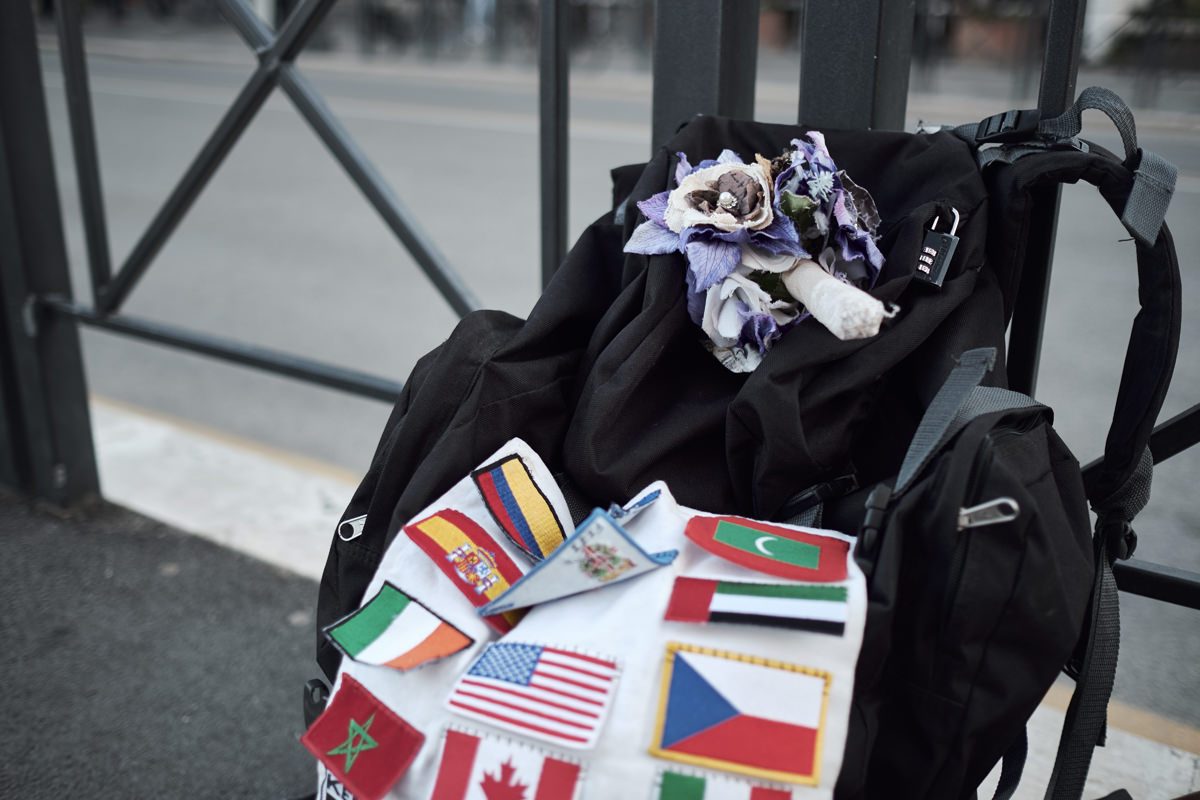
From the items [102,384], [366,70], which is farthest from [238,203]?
[366,70]

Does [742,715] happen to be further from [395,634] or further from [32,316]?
[32,316]

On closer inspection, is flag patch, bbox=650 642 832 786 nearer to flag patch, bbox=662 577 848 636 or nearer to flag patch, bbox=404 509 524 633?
flag patch, bbox=662 577 848 636

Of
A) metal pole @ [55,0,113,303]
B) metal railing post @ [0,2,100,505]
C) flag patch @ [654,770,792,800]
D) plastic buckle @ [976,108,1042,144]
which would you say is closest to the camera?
flag patch @ [654,770,792,800]

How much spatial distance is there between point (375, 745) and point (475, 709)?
11 cm

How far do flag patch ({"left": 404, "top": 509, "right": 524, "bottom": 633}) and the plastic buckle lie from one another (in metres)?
0.74

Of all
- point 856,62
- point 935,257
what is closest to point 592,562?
point 935,257

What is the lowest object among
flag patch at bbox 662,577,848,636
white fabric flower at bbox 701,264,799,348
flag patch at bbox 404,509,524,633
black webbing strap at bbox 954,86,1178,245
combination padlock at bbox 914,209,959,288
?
flag patch at bbox 404,509,524,633

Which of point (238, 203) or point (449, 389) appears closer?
point (449, 389)

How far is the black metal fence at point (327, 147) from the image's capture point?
4.51ft

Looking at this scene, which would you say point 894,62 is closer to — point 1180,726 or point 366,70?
point 1180,726

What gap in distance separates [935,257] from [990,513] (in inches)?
12.8

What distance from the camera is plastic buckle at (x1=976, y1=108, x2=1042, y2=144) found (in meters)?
1.18

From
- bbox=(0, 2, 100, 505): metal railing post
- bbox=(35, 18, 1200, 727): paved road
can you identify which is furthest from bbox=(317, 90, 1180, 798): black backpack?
bbox=(0, 2, 100, 505): metal railing post

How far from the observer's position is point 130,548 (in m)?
2.51
